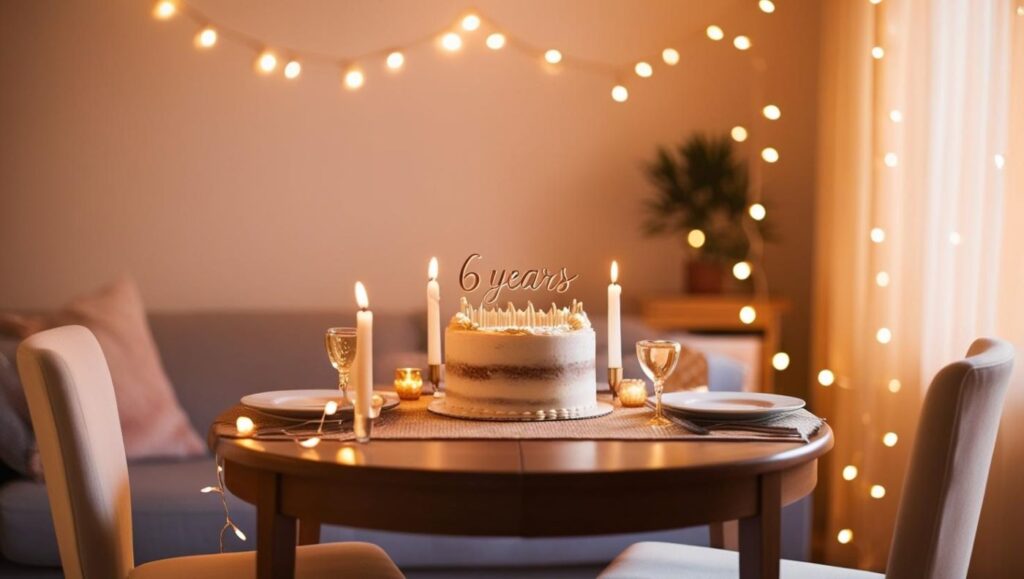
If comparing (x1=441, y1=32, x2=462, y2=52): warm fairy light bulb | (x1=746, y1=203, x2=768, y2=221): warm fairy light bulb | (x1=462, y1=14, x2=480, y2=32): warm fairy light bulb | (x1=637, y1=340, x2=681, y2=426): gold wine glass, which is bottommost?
(x1=637, y1=340, x2=681, y2=426): gold wine glass

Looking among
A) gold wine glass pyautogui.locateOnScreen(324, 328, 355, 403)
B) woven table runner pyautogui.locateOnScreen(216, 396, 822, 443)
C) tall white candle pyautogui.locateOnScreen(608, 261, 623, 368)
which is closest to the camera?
woven table runner pyautogui.locateOnScreen(216, 396, 822, 443)

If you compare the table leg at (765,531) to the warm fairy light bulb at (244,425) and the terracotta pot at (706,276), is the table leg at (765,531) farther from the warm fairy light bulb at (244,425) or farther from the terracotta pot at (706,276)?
the terracotta pot at (706,276)

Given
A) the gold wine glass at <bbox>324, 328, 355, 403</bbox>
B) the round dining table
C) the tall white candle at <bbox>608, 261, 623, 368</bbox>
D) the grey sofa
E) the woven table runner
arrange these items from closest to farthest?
the round dining table
the woven table runner
the gold wine glass at <bbox>324, 328, 355, 403</bbox>
the tall white candle at <bbox>608, 261, 623, 368</bbox>
the grey sofa

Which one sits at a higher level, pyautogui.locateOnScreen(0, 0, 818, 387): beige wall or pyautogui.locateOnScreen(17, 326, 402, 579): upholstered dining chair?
pyautogui.locateOnScreen(0, 0, 818, 387): beige wall

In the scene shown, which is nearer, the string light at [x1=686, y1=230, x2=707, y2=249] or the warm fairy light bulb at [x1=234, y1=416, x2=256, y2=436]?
the warm fairy light bulb at [x1=234, y1=416, x2=256, y2=436]

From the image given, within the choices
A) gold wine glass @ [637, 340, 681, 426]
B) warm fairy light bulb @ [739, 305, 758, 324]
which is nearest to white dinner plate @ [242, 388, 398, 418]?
gold wine glass @ [637, 340, 681, 426]

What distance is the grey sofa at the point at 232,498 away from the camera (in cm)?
266

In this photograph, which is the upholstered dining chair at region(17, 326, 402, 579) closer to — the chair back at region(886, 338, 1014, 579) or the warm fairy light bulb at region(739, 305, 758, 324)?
the chair back at region(886, 338, 1014, 579)

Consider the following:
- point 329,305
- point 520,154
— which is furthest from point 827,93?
point 329,305

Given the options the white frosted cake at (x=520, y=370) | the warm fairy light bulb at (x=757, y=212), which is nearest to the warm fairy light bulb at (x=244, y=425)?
the white frosted cake at (x=520, y=370)

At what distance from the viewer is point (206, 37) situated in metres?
3.79

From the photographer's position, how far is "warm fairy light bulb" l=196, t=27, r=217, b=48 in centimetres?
379

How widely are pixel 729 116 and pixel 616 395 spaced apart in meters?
2.25

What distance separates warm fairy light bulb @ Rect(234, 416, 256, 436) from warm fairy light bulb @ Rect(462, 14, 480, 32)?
2.48m
